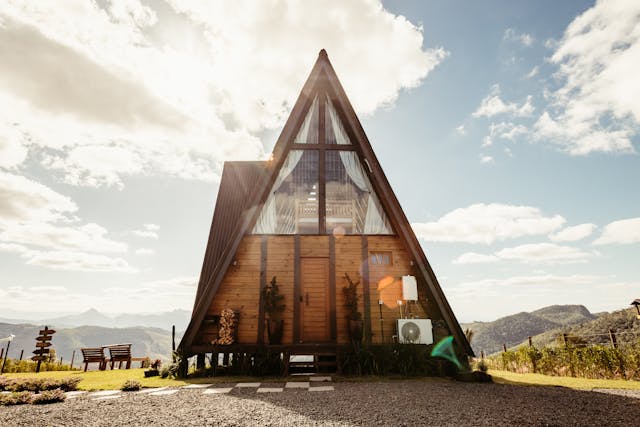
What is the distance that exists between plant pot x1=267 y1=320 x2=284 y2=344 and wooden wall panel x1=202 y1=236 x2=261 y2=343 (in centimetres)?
46

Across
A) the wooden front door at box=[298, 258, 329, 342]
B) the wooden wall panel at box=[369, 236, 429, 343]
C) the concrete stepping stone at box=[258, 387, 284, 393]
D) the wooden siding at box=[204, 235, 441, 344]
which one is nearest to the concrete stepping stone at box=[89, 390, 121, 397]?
the wooden siding at box=[204, 235, 441, 344]

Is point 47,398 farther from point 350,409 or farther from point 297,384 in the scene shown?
point 350,409

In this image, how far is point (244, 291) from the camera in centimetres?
923

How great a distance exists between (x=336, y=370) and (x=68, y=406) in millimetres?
5730

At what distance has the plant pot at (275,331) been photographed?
8.66 meters

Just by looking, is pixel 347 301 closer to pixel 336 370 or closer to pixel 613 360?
pixel 336 370

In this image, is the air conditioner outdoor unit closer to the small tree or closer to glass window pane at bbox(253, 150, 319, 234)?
the small tree

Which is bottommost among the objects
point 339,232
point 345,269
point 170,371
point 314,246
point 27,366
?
point 27,366

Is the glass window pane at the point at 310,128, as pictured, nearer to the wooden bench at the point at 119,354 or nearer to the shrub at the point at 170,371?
the shrub at the point at 170,371

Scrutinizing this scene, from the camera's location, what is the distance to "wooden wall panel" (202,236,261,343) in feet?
29.3

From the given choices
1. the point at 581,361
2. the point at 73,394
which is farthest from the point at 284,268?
the point at 581,361

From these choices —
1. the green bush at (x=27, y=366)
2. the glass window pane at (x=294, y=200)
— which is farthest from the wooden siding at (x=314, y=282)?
the green bush at (x=27, y=366)

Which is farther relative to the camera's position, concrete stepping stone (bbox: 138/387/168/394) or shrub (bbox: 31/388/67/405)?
concrete stepping stone (bbox: 138/387/168/394)

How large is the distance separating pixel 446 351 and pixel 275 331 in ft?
14.7
